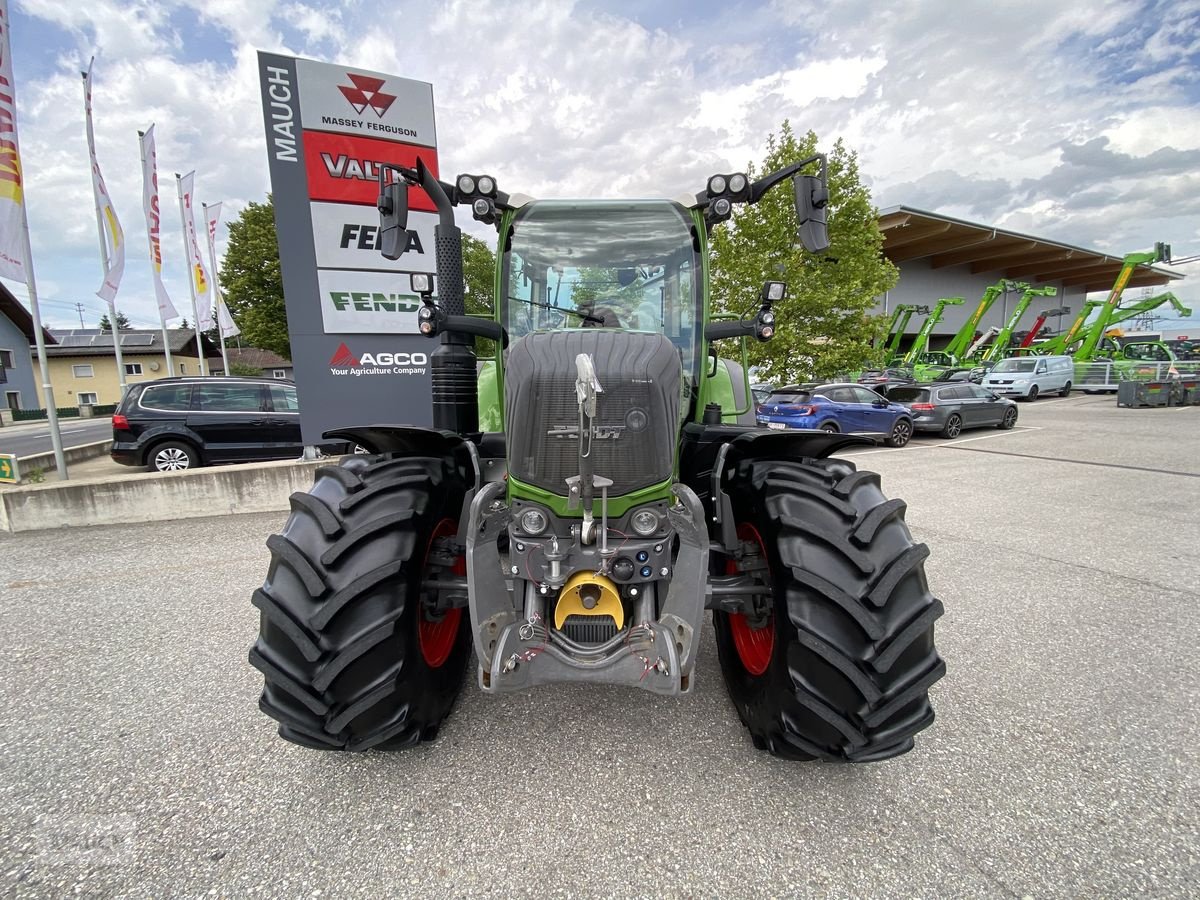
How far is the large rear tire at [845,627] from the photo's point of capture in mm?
1788

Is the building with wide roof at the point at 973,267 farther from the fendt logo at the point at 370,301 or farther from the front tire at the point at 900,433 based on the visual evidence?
the fendt logo at the point at 370,301

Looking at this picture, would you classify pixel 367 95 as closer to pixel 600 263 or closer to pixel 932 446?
pixel 600 263

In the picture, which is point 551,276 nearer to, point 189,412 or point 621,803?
point 621,803

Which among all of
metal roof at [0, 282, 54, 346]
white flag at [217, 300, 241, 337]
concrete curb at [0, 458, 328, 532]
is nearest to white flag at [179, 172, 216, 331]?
white flag at [217, 300, 241, 337]

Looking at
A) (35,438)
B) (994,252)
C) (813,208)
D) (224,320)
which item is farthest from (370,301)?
(994,252)

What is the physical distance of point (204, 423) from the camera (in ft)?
25.6

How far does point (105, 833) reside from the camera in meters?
1.85

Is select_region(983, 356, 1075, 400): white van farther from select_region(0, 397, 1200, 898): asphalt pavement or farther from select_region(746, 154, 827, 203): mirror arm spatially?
select_region(746, 154, 827, 203): mirror arm

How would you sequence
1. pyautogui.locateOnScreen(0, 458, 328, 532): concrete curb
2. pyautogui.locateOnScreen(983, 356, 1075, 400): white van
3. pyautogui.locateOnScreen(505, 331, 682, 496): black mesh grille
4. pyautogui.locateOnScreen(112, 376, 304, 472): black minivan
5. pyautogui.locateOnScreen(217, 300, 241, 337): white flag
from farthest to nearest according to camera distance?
pyautogui.locateOnScreen(983, 356, 1075, 400): white van
pyautogui.locateOnScreen(217, 300, 241, 337): white flag
pyautogui.locateOnScreen(112, 376, 304, 472): black minivan
pyautogui.locateOnScreen(0, 458, 328, 532): concrete curb
pyautogui.locateOnScreen(505, 331, 682, 496): black mesh grille

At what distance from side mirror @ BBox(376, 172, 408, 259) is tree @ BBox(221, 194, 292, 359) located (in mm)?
23748

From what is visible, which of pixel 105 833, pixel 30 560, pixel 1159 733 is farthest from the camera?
pixel 30 560

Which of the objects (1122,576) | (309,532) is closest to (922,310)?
(1122,576)

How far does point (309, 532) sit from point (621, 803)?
1537 millimetres

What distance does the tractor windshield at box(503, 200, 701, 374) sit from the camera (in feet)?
9.49
